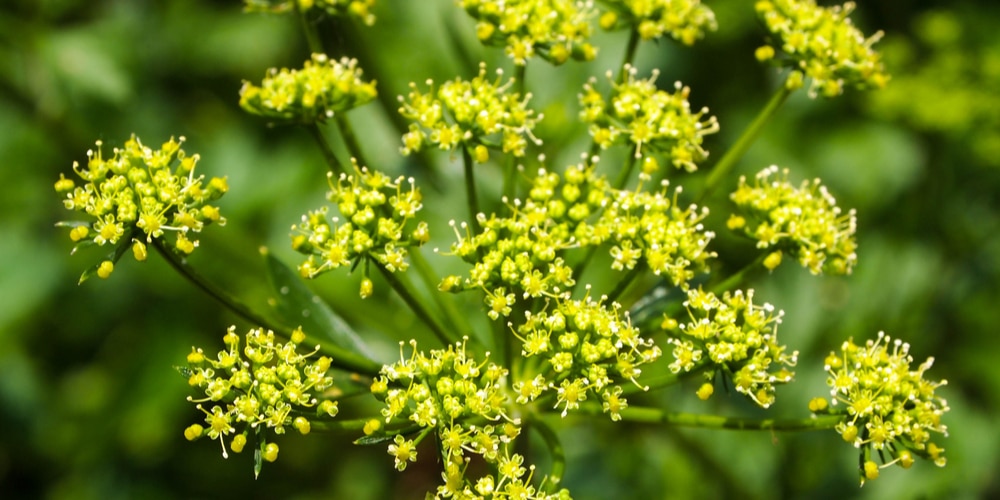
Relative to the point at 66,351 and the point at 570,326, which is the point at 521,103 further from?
the point at 66,351

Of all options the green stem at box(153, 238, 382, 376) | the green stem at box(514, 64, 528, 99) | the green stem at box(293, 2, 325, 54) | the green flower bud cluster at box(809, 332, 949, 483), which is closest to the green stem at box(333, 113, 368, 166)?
the green stem at box(293, 2, 325, 54)

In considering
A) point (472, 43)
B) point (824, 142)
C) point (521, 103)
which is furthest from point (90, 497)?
point (824, 142)

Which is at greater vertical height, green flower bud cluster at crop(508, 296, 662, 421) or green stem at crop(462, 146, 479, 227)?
green stem at crop(462, 146, 479, 227)

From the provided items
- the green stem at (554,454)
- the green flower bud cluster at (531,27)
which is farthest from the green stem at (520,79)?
the green stem at (554,454)

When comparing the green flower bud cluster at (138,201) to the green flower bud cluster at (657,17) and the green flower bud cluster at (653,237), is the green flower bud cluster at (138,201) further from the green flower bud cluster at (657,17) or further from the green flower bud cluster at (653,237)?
the green flower bud cluster at (657,17)

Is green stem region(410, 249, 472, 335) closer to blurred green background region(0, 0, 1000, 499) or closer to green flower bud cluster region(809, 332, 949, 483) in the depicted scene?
blurred green background region(0, 0, 1000, 499)

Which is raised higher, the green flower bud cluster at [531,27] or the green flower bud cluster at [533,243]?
the green flower bud cluster at [531,27]
